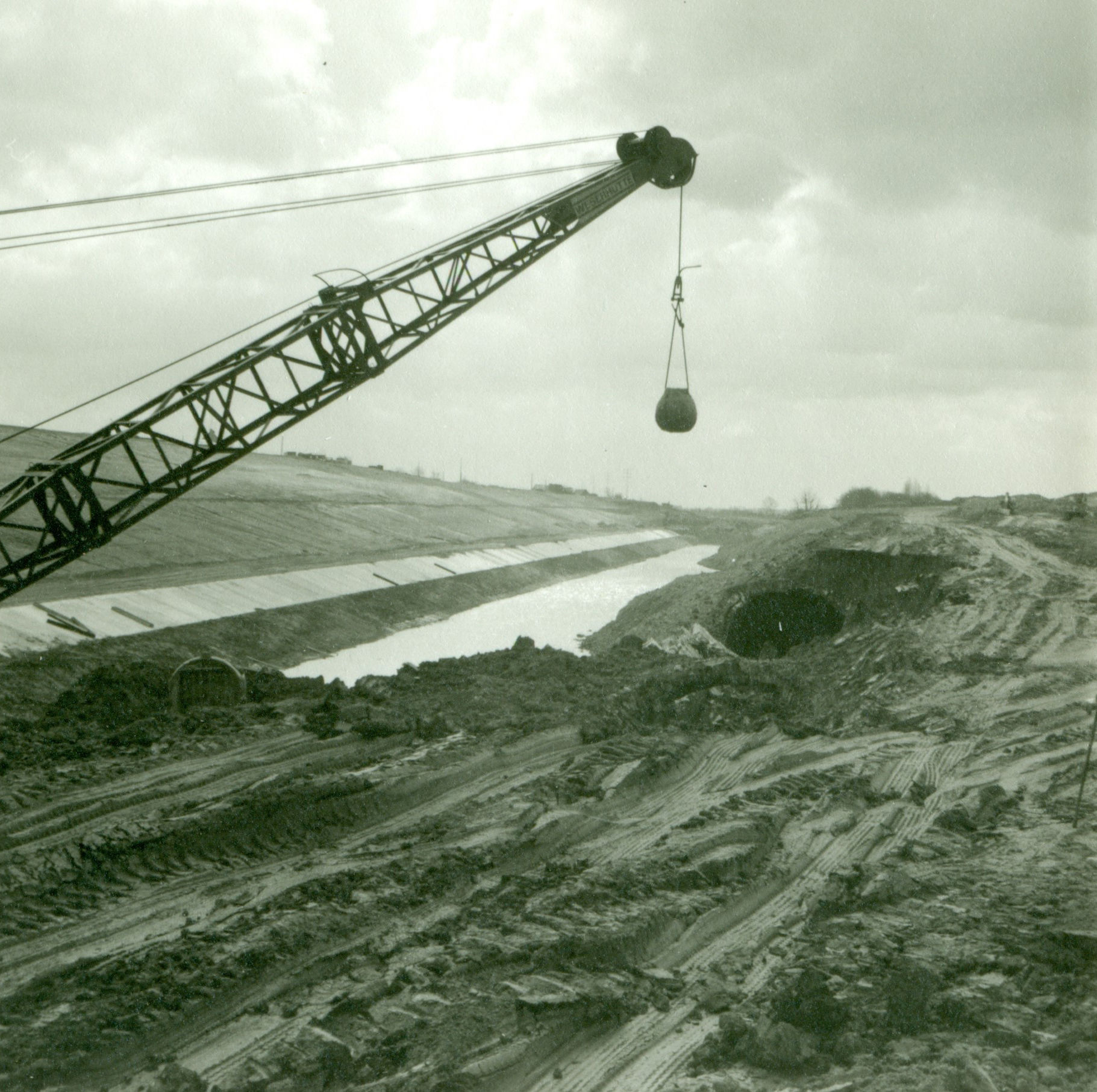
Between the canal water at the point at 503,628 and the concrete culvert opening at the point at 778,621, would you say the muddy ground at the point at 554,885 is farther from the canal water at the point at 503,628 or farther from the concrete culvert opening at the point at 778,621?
the concrete culvert opening at the point at 778,621

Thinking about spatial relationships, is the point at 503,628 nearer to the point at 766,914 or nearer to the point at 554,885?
the point at 554,885

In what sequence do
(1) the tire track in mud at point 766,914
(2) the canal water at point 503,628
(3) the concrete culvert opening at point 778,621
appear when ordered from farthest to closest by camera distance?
1. (3) the concrete culvert opening at point 778,621
2. (2) the canal water at point 503,628
3. (1) the tire track in mud at point 766,914

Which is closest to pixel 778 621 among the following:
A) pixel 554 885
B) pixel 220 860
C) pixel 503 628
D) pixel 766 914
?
pixel 503 628

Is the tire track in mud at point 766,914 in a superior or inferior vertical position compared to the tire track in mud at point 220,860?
inferior

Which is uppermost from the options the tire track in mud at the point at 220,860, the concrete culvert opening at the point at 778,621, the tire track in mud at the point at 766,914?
the concrete culvert opening at the point at 778,621

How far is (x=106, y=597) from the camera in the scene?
19.6 m

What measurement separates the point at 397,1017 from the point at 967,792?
672 cm

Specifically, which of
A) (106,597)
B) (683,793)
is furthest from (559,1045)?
(106,597)

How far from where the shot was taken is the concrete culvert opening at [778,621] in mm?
21594

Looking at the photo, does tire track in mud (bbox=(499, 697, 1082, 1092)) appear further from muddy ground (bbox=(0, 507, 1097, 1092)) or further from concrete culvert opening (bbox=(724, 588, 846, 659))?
concrete culvert opening (bbox=(724, 588, 846, 659))

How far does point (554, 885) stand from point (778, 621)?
630 inches

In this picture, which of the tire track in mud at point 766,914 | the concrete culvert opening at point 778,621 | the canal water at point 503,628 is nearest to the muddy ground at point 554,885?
the tire track in mud at point 766,914

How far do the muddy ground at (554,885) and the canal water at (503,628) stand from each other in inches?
204

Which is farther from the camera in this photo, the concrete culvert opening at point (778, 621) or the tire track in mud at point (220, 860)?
the concrete culvert opening at point (778, 621)
